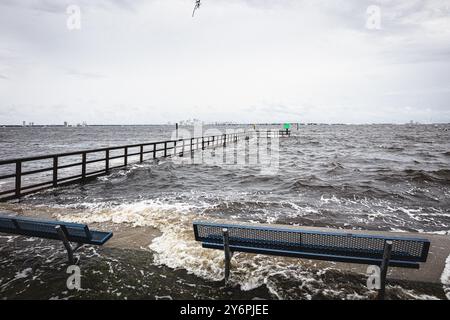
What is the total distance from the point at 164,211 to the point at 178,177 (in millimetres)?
6099

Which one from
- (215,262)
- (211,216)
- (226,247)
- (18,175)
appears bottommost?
(211,216)

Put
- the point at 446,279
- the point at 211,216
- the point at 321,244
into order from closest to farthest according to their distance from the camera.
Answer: the point at 321,244, the point at 446,279, the point at 211,216

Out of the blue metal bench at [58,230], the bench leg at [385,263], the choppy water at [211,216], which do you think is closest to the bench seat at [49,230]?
the blue metal bench at [58,230]

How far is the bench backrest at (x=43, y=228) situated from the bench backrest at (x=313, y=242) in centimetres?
162

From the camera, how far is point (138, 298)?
148 inches

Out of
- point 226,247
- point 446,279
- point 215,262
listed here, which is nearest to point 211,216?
point 215,262

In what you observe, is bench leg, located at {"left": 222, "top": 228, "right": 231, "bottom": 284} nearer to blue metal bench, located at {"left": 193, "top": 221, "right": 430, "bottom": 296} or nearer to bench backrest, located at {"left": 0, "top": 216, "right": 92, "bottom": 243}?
blue metal bench, located at {"left": 193, "top": 221, "right": 430, "bottom": 296}

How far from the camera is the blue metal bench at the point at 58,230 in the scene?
13.4 feet

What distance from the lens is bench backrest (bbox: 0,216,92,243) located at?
4.09 m

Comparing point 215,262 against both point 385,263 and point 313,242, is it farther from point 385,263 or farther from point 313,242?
point 385,263

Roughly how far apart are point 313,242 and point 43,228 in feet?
12.7

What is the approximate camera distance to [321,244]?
12.4ft

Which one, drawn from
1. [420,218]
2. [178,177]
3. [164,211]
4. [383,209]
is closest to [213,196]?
[164,211]

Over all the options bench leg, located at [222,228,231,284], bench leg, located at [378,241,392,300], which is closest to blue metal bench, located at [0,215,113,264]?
bench leg, located at [222,228,231,284]
